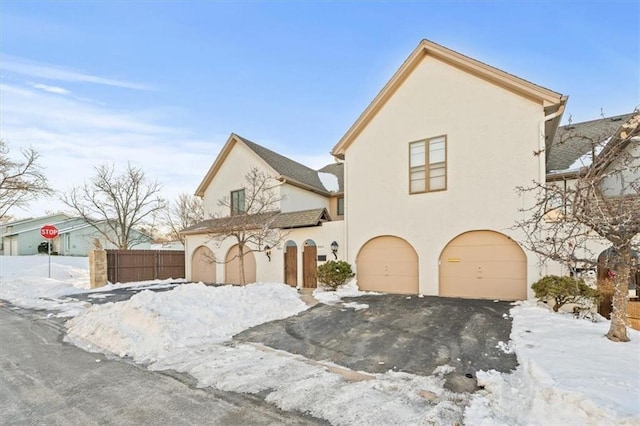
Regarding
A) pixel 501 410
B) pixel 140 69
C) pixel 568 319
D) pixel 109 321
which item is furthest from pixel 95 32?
pixel 568 319

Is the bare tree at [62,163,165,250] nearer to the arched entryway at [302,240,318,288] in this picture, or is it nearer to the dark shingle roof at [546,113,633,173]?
the arched entryway at [302,240,318,288]

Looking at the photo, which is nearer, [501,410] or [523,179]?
[501,410]

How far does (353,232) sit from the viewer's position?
1439 cm

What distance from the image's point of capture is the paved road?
→ 4.12 m

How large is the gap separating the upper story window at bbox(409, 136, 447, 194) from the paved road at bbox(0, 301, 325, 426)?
10343 mm

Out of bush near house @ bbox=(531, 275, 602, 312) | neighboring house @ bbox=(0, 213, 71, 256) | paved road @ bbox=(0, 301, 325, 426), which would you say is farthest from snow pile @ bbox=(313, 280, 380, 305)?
neighboring house @ bbox=(0, 213, 71, 256)

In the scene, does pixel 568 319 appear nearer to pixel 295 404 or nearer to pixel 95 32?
pixel 295 404

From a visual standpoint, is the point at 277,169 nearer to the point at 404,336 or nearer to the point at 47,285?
the point at 404,336

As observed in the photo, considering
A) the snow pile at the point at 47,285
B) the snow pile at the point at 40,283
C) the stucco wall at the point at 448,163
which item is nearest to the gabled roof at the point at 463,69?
the stucco wall at the point at 448,163

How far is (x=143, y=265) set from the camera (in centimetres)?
2073

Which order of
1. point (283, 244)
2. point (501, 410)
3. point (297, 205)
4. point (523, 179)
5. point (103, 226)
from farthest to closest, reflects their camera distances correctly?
point (103, 226) → point (297, 205) → point (283, 244) → point (523, 179) → point (501, 410)

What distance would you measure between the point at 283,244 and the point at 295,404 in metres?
12.4

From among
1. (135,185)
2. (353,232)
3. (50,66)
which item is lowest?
(353,232)

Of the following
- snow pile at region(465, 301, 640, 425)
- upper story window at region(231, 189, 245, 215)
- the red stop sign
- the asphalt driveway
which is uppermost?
upper story window at region(231, 189, 245, 215)
